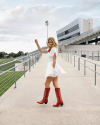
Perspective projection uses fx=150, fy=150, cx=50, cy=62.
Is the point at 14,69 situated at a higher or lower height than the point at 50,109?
higher

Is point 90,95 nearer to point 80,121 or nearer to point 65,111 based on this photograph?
point 65,111

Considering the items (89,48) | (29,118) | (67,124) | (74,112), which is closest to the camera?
(67,124)

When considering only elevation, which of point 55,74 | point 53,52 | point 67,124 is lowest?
point 67,124

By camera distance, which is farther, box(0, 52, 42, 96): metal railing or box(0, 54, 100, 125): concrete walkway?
box(0, 52, 42, 96): metal railing

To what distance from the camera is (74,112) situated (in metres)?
3.49

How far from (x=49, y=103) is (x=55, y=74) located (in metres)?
0.89

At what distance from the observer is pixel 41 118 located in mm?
3188

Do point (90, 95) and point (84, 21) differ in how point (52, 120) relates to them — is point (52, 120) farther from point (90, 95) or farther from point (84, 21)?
point (84, 21)

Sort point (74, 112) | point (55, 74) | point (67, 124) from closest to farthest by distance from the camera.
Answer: point (67, 124) → point (74, 112) → point (55, 74)

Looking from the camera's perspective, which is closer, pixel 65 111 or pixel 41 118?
pixel 41 118

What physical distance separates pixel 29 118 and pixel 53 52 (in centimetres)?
159

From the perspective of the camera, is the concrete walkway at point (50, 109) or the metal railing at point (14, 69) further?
the metal railing at point (14, 69)

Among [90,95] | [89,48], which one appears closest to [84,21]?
[89,48]

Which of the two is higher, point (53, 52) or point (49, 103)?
point (53, 52)
